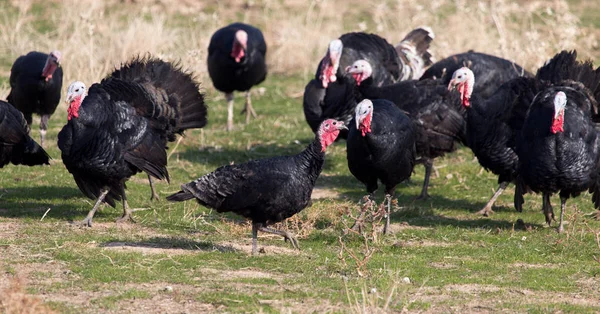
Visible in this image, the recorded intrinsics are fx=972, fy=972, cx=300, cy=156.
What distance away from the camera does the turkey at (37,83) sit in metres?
11.7

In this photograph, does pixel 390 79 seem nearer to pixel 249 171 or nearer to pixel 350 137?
pixel 350 137

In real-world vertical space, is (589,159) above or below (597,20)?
below

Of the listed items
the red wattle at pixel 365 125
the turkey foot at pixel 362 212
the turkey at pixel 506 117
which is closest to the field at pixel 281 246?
the turkey foot at pixel 362 212

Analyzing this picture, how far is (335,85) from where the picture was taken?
11.5m

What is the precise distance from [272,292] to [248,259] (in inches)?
39.7

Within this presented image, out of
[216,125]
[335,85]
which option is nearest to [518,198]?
[335,85]

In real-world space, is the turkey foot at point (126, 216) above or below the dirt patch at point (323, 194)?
below

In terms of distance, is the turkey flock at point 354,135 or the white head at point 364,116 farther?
the white head at point 364,116

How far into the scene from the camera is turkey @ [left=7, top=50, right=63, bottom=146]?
38.4ft

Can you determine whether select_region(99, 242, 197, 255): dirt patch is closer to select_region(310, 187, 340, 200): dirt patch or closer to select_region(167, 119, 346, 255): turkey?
select_region(167, 119, 346, 255): turkey

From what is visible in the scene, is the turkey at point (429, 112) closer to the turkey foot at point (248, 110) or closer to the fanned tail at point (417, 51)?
the fanned tail at point (417, 51)

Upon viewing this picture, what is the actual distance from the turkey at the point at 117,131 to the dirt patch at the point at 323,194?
2.01 m

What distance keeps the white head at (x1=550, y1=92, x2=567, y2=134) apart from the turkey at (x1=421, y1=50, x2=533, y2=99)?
3228mm

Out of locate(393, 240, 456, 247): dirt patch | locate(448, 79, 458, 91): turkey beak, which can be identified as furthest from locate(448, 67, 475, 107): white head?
Result: locate(393, 240, 456, 247): dirt patch
